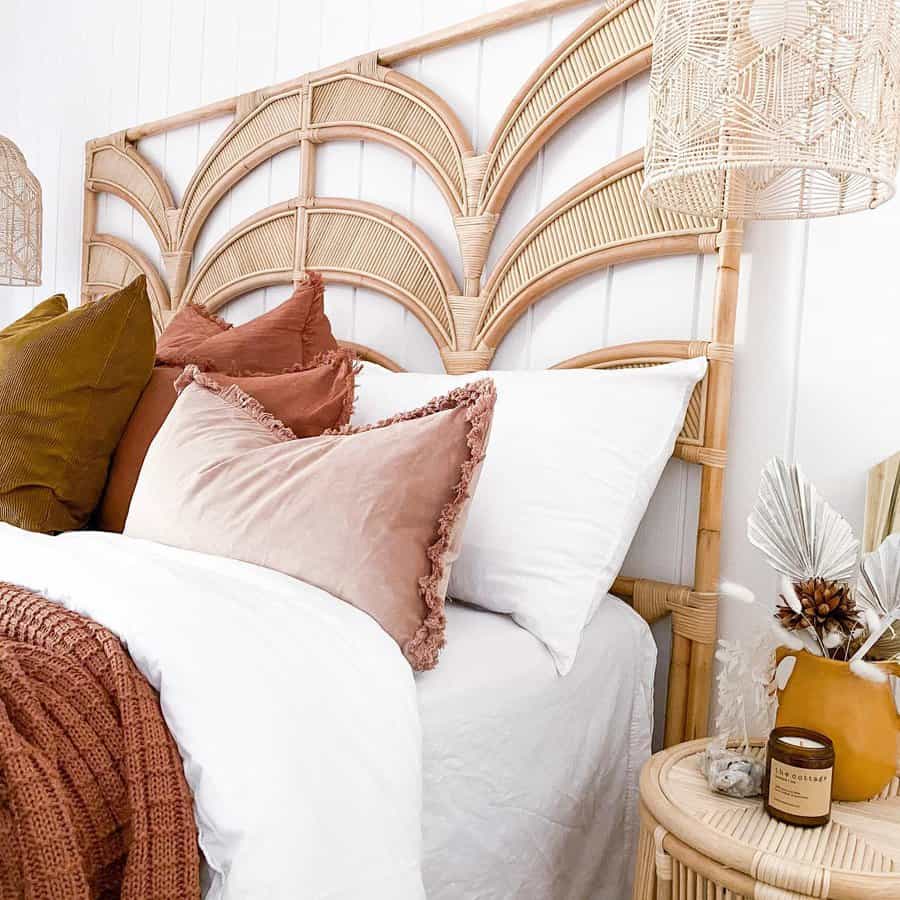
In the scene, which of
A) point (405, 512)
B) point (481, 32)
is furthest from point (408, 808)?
point (481, 32)

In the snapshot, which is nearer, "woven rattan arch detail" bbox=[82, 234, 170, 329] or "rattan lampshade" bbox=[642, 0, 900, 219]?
"rattan lampshade" bbox=[642, 0, 900, 219]

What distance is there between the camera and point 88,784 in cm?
88

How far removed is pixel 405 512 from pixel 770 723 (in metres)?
0.57

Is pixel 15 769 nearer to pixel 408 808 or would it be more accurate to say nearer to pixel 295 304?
pixel 408 808

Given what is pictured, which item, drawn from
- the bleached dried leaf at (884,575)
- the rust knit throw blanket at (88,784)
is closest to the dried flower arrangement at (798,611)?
the bleached dried leaf at (884,575)

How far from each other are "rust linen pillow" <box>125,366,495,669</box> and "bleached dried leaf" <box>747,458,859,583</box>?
38cm

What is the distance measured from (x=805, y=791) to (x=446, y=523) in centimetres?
51

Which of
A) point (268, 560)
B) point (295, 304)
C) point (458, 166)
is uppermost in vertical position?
point (458, 166)

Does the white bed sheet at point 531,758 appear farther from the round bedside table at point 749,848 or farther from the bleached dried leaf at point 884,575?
the bleached dried leaf at point 884,575

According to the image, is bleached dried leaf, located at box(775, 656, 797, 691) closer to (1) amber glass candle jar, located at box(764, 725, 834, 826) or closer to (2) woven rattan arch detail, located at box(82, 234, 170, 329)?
(1) amber glass candle jar, located at box(764, 725, 834, 826)

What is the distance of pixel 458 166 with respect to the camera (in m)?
2.02

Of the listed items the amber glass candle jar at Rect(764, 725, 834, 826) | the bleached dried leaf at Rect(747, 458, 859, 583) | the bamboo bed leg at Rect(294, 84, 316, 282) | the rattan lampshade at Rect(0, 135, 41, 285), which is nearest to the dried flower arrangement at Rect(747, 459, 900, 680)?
the bleached dried leaf at Rect(747, 458, 859, 583)

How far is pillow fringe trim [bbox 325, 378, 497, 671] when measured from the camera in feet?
3.92

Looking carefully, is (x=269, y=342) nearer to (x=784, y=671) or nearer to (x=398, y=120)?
(x=398, y=120)
